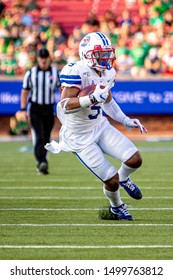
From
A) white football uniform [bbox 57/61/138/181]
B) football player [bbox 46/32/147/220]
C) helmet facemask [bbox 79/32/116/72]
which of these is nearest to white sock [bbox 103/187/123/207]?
football player [bbox 46/32/147/220]

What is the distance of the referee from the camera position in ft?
39.6

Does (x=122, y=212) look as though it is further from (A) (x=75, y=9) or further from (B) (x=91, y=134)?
(A) (x=75, y=9)

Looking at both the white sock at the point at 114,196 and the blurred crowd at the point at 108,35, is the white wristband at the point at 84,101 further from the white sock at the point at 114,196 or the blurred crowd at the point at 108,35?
the blurred crowd at the point at 108,35

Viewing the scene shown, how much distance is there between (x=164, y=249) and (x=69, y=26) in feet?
55.3

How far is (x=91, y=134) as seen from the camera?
307 inches

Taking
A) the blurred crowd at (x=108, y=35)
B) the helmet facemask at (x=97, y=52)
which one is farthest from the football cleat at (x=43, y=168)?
the blurred crowd at (x=108, y=35)

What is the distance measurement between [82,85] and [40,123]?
14.8 ft

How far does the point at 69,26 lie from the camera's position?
2284 cm

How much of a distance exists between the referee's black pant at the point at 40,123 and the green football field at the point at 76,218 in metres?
0.29

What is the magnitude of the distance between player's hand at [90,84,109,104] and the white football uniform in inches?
12.1

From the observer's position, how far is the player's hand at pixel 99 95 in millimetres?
7289

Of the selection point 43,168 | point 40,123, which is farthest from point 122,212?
point 40,123

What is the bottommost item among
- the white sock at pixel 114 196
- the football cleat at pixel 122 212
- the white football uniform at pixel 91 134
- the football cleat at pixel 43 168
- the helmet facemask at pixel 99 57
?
the football cleat at pixel 43 168
